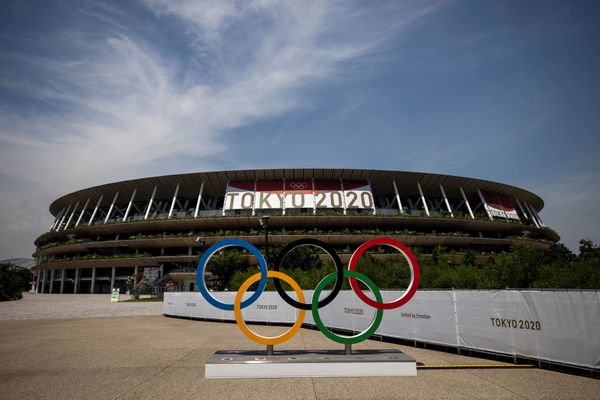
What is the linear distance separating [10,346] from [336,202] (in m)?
39.8

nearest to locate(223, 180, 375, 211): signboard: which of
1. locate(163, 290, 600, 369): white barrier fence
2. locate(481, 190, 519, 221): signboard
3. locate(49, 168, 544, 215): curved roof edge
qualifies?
locate(49, 168, 544, 215): curved roof edge

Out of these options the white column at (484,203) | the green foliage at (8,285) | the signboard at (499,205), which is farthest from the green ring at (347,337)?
the signboard at (499,205)

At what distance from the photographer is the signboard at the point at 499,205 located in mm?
53384

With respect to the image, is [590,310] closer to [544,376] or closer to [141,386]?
[544,376]

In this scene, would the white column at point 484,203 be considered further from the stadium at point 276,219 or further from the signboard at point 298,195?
the signboard at point 298,195

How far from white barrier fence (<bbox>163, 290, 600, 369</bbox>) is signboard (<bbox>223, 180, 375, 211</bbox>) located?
34475 mm

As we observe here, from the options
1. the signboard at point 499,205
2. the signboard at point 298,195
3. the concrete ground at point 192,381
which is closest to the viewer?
the concrete ground at point 192,381

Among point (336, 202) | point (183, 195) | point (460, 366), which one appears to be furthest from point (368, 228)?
point (460, 366)

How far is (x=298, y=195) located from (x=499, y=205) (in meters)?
32.1

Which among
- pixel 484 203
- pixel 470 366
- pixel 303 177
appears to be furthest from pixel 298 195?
pixel 470 366

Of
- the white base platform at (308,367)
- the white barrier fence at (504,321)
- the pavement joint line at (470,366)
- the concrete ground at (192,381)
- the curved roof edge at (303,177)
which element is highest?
the curved roof edge at (303,177)

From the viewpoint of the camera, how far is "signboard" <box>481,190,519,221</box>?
53384mm

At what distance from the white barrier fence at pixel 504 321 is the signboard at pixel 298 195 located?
1357 inches

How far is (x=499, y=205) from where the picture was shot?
5553 centimetres
